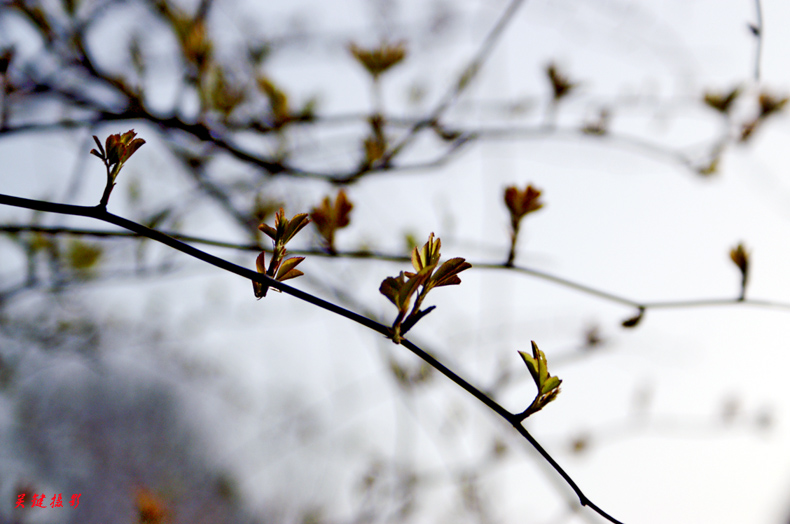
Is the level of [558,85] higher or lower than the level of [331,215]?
higher

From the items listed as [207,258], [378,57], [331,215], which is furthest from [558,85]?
[207,258]

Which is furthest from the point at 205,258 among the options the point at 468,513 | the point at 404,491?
the point at 468,513

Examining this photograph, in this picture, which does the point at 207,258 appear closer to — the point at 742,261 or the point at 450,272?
the point at 450,272

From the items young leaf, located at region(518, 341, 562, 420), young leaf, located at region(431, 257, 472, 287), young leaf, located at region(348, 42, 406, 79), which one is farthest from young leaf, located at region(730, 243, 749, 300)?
young leaf, located at region(348, 42, 406, 79)

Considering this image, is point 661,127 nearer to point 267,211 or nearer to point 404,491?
point 267,211

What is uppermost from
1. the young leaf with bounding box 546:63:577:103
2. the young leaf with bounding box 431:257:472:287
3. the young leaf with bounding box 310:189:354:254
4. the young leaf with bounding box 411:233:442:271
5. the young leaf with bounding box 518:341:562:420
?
the young leaf with bounding box 546:63:577:103

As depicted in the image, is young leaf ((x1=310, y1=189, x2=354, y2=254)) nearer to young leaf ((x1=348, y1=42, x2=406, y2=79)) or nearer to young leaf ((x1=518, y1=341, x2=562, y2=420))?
young leaf ((x1=518, y1=341, x2=562, y2=420))

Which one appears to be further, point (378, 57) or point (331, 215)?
point (378, 57)

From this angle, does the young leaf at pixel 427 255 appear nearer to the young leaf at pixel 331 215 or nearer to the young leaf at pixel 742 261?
Answer: the young leaf at pixel 331 215

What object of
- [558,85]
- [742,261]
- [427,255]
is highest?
[558,85]

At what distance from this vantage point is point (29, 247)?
5.41 ft

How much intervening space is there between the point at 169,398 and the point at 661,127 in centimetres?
1086

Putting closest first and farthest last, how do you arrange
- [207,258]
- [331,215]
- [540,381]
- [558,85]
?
1. [207,258]
2. [540,381]
3. [331,215]
4. [558,85]

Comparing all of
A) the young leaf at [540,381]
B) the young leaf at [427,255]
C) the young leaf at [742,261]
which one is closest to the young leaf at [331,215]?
the young leaf at [427,255]
